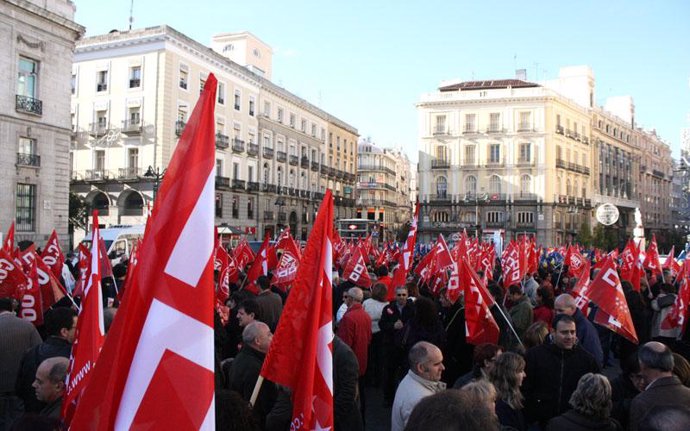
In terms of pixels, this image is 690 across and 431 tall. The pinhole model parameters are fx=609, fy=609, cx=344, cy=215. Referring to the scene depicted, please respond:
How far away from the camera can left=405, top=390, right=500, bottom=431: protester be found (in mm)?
1849

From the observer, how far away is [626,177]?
75562 millimetres

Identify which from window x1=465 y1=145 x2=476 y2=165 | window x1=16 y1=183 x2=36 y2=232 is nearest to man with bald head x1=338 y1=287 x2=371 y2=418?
window x1=16 y1=183 x2=36 y2=232

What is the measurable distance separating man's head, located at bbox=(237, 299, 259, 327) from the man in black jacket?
8.60 feet

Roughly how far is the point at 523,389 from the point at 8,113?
932 inches

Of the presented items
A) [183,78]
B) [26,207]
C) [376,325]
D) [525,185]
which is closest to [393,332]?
[376,325]

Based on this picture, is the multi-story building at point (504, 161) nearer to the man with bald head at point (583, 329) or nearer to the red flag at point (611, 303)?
the red flag at point (611, 303)

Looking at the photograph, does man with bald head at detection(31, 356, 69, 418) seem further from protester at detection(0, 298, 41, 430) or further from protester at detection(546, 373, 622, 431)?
protester at detection(546, 373, 622, 431)

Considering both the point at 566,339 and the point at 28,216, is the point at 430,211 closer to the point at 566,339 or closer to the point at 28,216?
the point at 28,216

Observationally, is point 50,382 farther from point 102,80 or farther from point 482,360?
point 102,80

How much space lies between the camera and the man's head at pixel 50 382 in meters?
3.83

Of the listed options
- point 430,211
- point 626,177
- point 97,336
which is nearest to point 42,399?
point 97,336

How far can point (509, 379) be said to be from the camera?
4113 millimetres

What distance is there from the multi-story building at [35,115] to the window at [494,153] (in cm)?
4397

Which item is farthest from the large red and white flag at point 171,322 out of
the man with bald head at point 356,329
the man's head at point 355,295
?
the man's head at point 355,295
